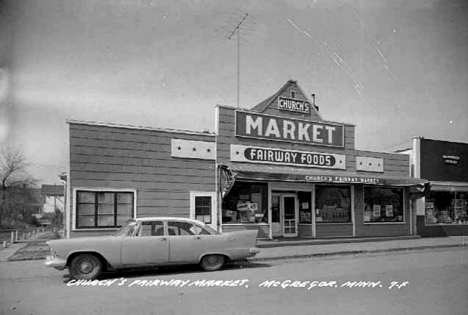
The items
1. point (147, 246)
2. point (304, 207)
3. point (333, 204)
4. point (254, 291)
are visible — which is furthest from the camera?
point (333, 204)

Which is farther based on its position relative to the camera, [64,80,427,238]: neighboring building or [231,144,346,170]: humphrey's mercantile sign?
[231,144,346,170]: humphrey's mercantile sign

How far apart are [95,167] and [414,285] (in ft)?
32.6

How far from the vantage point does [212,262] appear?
10820 mm

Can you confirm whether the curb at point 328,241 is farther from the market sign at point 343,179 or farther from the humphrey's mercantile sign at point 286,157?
the humphrey's mercantile sign at point 286,157

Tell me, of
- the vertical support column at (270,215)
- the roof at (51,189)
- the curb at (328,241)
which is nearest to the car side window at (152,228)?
the curb at (328,241)

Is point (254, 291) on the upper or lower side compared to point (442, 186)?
lower

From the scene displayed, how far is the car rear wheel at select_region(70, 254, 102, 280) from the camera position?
31.2ft

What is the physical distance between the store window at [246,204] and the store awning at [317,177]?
3.09ft

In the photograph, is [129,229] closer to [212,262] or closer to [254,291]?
[212,262]

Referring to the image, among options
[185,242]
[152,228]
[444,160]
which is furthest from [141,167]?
[444,160]

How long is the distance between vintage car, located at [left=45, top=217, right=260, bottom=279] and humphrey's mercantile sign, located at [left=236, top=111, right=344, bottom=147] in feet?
21.5

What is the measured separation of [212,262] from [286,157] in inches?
315

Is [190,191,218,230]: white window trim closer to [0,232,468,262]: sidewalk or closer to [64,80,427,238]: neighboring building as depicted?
[64,80,427,238]: neighboring building

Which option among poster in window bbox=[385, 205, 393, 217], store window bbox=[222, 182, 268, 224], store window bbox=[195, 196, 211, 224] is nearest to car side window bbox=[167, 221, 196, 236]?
store window bbox=[195, 196, 211, 224]
